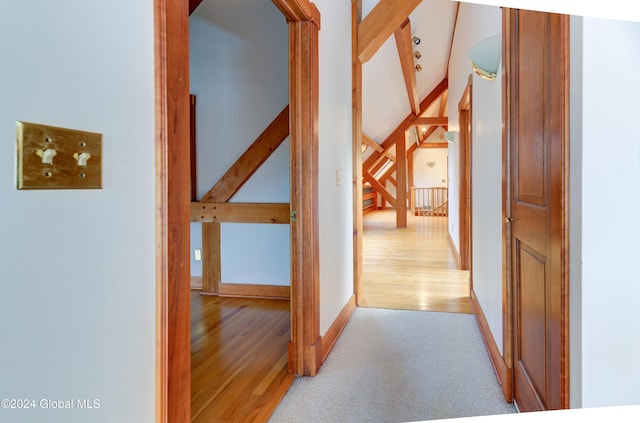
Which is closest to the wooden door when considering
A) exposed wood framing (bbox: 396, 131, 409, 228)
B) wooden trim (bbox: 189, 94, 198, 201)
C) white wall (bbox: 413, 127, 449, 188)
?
wooden trim (bbox: 189, 94, 198, 201)

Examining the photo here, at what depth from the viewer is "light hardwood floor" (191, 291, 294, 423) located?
177 cm

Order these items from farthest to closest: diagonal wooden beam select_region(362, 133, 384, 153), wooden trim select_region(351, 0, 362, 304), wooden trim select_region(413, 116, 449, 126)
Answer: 1. wooden trim select_region(413, 116, 449, 126)
2. diagonal wooden beam select_region(362, 133, 384, 153)
3. wooden trim select_region(351, 0, 362, 304)

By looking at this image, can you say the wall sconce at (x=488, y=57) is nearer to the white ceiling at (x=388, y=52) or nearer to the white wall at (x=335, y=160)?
the white wall at (x=335, y=160)

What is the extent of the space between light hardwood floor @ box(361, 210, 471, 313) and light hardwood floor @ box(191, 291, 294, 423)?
38.0 inches

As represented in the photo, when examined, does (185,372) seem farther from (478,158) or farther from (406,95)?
(406,95)

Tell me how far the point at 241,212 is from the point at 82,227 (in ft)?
9.27

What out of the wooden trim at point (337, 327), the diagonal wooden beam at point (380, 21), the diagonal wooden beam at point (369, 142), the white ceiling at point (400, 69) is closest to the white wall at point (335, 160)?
the wooden trim at point (337, 327)

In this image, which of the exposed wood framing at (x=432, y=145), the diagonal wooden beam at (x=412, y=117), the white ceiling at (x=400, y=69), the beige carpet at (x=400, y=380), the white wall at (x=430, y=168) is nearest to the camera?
the beige carpet at (x=400, y=380)

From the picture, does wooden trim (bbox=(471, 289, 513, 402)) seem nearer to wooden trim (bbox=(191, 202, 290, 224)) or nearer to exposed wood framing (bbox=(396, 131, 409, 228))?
wooden trim (bbox=(191, 202, 290, 224))

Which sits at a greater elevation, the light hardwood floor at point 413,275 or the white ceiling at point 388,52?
the white ceiling at point 388,52

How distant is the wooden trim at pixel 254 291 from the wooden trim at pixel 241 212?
61cm
